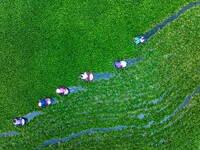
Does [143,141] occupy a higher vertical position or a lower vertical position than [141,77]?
lower

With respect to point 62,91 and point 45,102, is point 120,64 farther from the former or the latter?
point 45,102

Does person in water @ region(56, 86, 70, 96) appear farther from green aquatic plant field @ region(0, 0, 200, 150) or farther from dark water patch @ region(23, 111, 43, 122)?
dark water patch @ region(23, 111, 43, 122)

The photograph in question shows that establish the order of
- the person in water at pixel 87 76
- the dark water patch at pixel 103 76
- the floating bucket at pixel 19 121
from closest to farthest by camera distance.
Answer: the floating bucket at pixel 19 121 < the person in water at pixel 87 76 < the dark water patch at pixel 103 76

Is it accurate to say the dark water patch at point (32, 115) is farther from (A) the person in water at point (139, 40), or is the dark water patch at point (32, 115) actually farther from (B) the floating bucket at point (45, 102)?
(A) the person in water at point (139, 40)

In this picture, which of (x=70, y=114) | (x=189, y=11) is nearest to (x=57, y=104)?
(x=70, y=114)

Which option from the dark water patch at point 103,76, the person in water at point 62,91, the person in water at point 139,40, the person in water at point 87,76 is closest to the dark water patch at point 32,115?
the person in water at point 62,91

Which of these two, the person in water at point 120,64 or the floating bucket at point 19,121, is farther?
the person in water at point 120,64

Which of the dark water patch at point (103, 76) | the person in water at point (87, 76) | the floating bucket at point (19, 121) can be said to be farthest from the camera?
the dark water patch at point (103, 76)

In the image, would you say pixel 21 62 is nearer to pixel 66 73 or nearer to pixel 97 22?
pixel 66 73
